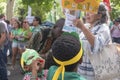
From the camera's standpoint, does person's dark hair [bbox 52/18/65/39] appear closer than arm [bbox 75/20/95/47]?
No

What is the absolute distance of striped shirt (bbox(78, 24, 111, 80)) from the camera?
376 centimetres

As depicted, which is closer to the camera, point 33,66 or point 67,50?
point 67,50

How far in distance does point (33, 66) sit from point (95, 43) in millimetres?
726

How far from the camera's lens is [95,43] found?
371cm

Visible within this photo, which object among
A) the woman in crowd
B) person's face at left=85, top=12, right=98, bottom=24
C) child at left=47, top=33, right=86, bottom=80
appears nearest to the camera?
child at left=47, top=33, right=86, bottom=80

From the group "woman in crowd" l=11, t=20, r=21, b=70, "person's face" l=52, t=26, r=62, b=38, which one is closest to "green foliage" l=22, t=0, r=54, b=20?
"woman in crowd" l=11, t=20, r=21, b=70

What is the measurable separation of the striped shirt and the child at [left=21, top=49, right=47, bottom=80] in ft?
1.80

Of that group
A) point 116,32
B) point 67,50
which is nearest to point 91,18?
point 67,50

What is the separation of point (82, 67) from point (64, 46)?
1.40 metres

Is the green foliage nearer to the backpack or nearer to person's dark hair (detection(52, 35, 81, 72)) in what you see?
the backpack

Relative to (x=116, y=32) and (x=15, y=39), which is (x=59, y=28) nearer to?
(x=15, y=39)

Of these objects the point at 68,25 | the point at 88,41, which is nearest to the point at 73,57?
the point at 68,25

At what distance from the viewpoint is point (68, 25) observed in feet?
11.5

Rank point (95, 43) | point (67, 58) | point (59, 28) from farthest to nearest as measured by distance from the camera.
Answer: point (59, 28)
point (95, 43)
point (67, 58)
